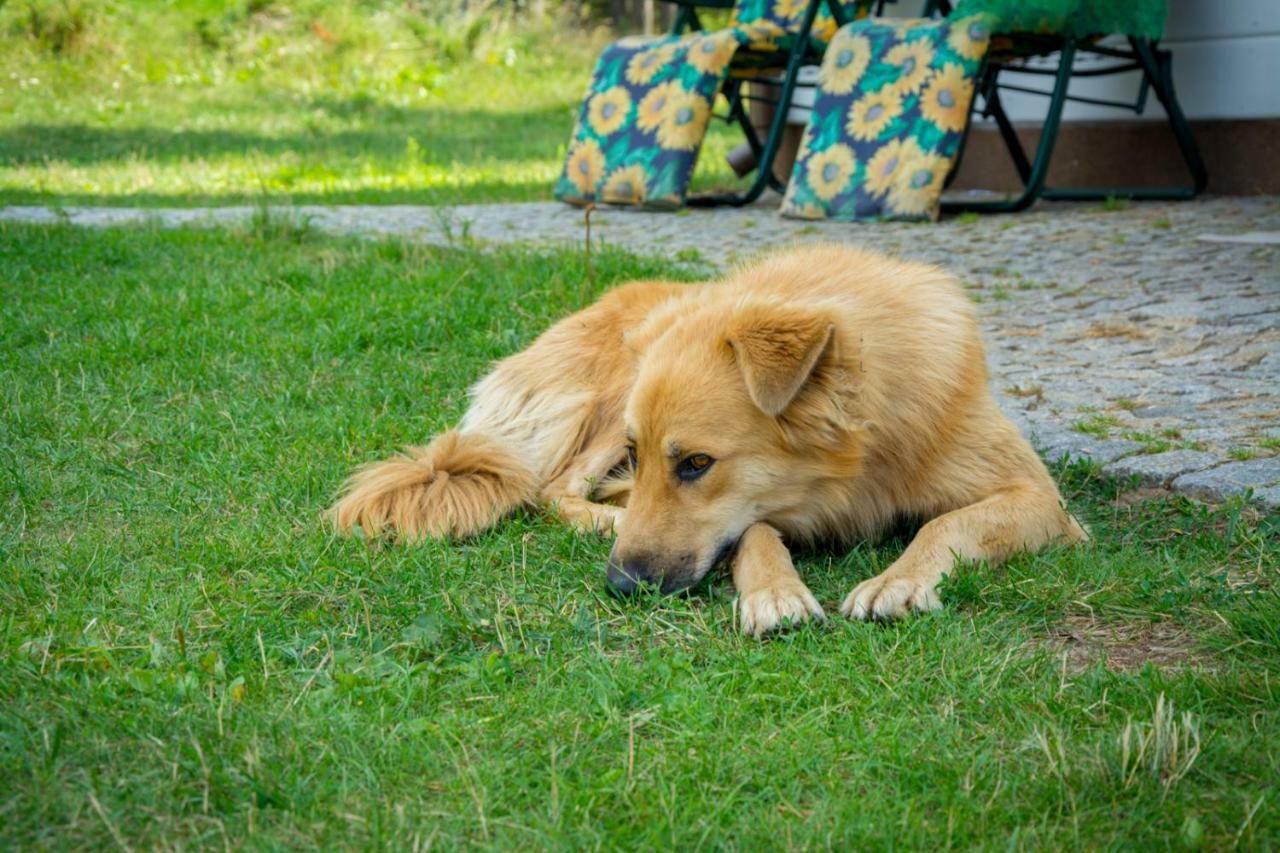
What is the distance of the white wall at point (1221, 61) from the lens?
8.09m

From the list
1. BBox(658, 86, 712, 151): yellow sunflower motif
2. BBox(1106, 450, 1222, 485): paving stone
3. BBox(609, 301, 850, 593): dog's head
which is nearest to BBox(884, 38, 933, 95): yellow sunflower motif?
BBox(658, 86, 712, 151): yellow sunflower motif

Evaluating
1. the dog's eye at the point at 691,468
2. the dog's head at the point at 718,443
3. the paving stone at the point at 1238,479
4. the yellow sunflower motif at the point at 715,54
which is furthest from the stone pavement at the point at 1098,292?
the dog's eye at the point at 691,468

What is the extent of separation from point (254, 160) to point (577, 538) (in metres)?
9.48

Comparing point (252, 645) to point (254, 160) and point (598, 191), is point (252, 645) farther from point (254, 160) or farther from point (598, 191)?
point (254, 160)

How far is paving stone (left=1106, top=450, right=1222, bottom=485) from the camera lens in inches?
142

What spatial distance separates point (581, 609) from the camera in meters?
2.81

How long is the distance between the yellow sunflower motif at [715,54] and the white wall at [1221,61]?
8.51ft

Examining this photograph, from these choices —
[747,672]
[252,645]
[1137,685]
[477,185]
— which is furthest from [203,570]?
[477,185]

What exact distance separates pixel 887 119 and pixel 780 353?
5561mm

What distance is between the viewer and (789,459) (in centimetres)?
309

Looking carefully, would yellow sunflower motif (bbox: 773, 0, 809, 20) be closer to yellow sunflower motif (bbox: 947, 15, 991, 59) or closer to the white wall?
yellow sunflower motif (bbox: 947, 15, 991, 59)

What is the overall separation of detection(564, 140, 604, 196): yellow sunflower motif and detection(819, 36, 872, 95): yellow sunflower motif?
1.73 metres

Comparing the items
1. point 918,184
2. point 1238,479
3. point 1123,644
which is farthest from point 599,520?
point 918,184

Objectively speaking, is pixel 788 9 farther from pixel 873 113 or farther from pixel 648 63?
pixel 873 113
